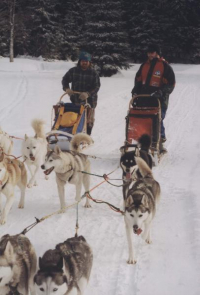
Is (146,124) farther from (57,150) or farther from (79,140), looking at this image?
(57,150)

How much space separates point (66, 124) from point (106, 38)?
1237 centimetres

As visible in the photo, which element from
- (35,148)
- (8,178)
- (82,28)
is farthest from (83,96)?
(82,28)

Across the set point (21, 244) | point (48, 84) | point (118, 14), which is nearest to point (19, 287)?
point (21, 244)

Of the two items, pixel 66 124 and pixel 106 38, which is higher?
pixel 106 38

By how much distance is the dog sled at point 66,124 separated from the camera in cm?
450

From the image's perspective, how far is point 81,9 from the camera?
996 inches

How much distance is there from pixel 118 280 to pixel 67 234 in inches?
31.9

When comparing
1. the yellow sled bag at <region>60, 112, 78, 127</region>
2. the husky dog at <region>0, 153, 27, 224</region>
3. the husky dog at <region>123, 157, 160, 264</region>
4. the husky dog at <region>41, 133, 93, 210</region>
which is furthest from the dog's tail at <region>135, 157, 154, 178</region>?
the yellow sled bag at <region>60, 112, 78, 127</region>

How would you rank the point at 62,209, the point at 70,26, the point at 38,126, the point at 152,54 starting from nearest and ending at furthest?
the point at 62,209 → the point at 38,126 → the point at 152,54 → the point at 70,26

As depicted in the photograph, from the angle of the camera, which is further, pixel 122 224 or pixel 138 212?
pixel 122 224

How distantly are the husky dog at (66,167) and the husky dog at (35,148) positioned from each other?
2.05ft

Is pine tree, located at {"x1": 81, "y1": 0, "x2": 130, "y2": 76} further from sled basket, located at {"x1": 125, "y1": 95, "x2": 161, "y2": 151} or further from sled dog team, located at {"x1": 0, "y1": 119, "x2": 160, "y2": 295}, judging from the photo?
sled dog team, located at {"x1": 0, "y1": 119, "x2": 160, "y2": 295}

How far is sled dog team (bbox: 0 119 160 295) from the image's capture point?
1.87 metres

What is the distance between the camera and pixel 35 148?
13.8ft
